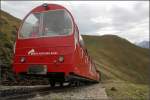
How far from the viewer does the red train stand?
46.5 feet

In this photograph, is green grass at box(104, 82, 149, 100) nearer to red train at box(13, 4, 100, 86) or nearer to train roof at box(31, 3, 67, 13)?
red train at box(13, 4, 100, 86)

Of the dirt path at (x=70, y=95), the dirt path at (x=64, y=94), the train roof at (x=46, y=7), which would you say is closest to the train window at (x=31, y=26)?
the train roof at (x=46, y=7)

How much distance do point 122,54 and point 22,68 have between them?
72.3m

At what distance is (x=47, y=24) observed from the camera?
15312 millimetres

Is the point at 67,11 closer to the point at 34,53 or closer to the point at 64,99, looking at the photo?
the point at 34,53

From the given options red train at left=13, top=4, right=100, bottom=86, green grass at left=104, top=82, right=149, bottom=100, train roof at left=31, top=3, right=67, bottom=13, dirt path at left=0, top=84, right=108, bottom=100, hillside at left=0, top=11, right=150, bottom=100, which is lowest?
hillside at left=0, top=11, right=150, bottom=100

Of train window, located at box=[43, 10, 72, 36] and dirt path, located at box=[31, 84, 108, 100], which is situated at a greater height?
train window, located at box=[43, 10, 72, 36]

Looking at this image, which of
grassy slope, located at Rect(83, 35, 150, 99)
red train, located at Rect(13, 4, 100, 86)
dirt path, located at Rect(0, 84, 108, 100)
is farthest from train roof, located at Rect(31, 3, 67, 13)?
grassy slope, located at Rect(83, 35, 150, 99)

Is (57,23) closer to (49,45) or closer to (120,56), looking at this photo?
(49,45)

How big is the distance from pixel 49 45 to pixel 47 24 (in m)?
1.13

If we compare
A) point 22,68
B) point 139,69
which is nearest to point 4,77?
point 22,68

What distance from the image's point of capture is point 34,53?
48.4 feet

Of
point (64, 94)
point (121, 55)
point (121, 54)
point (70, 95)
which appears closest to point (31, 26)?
point (64, 94)

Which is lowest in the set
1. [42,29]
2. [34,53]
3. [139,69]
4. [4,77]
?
[139,69]
